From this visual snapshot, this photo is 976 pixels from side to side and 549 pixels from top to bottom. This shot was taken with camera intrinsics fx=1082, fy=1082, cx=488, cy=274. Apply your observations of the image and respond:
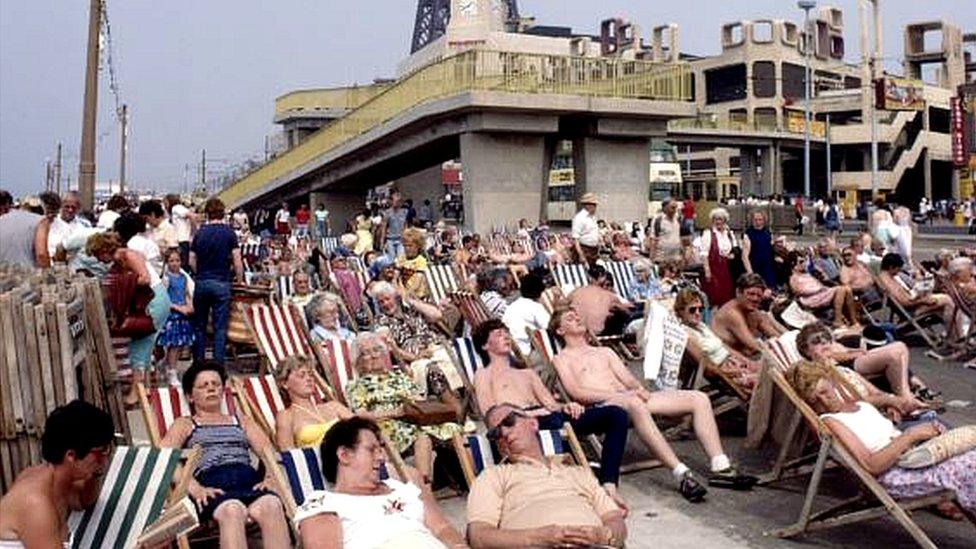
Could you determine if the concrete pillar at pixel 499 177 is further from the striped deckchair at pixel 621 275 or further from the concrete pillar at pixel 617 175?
the striped deckchair at pixel 621 275

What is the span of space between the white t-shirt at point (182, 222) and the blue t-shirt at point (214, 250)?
373 centimetres

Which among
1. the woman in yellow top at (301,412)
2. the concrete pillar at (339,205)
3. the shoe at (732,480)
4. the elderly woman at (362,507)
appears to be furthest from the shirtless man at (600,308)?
the concrete pillar at (339,205)

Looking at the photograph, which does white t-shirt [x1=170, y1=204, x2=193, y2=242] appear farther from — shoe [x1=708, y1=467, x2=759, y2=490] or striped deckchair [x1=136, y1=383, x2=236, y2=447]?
shoe [x1=708, y1=467, x2=759, y2=490]

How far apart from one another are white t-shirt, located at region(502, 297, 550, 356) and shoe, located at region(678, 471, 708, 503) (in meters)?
2.67

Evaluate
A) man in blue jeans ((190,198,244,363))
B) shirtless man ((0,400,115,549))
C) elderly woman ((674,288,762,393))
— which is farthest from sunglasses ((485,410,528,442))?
man in blue jeans ((190,198,244,363))

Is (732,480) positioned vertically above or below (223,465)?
below

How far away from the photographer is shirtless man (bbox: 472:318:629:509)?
542cm

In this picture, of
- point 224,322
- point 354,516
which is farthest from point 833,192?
point 354,516

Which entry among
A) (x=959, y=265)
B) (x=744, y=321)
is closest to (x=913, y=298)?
(x=959, y=265)

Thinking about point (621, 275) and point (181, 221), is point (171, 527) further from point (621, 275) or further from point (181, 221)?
point (181, 221)

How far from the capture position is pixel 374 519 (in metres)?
4.09

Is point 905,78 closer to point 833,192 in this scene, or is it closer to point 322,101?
point 833,192

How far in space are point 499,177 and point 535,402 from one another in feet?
48.6

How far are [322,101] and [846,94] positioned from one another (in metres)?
44.4
